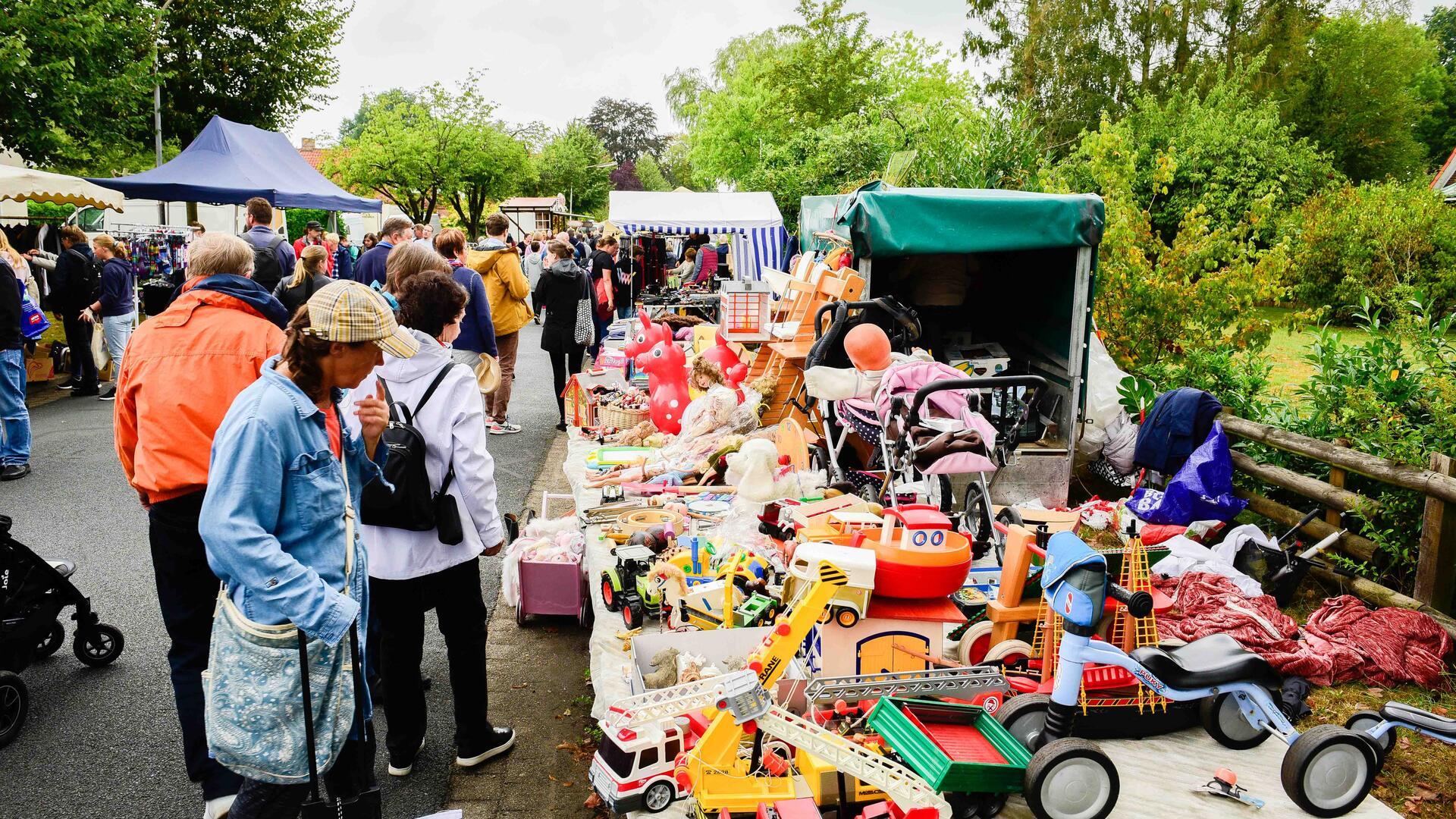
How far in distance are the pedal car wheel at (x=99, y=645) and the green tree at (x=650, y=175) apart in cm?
6807

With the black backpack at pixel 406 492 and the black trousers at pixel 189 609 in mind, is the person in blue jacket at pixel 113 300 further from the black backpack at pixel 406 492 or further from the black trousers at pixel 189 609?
the black backpack at pixel 406 492

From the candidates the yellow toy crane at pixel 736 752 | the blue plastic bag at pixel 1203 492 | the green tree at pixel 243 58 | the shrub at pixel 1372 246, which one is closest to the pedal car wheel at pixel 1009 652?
the yellow toy crane at pixel 736 752

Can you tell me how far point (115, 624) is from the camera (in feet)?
16.6

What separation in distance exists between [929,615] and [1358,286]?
18.1 metres

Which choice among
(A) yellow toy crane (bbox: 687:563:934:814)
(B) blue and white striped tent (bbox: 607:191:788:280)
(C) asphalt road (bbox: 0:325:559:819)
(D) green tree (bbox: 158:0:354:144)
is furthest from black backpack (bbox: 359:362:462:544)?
(D) green tree (bbox: 158:0:354:144)

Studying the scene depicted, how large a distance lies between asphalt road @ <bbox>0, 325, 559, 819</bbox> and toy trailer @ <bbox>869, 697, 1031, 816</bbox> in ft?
6.07

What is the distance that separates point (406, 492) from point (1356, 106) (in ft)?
119

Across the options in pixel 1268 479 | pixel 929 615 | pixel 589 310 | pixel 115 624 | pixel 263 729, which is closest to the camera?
pixel 263 729

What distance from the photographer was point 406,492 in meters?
3.25

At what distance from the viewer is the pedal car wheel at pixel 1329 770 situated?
3082 mm

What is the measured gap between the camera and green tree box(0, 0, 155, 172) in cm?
1163

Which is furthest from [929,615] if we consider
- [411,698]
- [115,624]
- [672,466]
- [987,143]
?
[987,143]

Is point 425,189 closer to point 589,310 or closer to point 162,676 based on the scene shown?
point 589,310

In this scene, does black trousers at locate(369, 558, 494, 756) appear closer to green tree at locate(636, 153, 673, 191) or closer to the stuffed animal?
the stuffed animal
